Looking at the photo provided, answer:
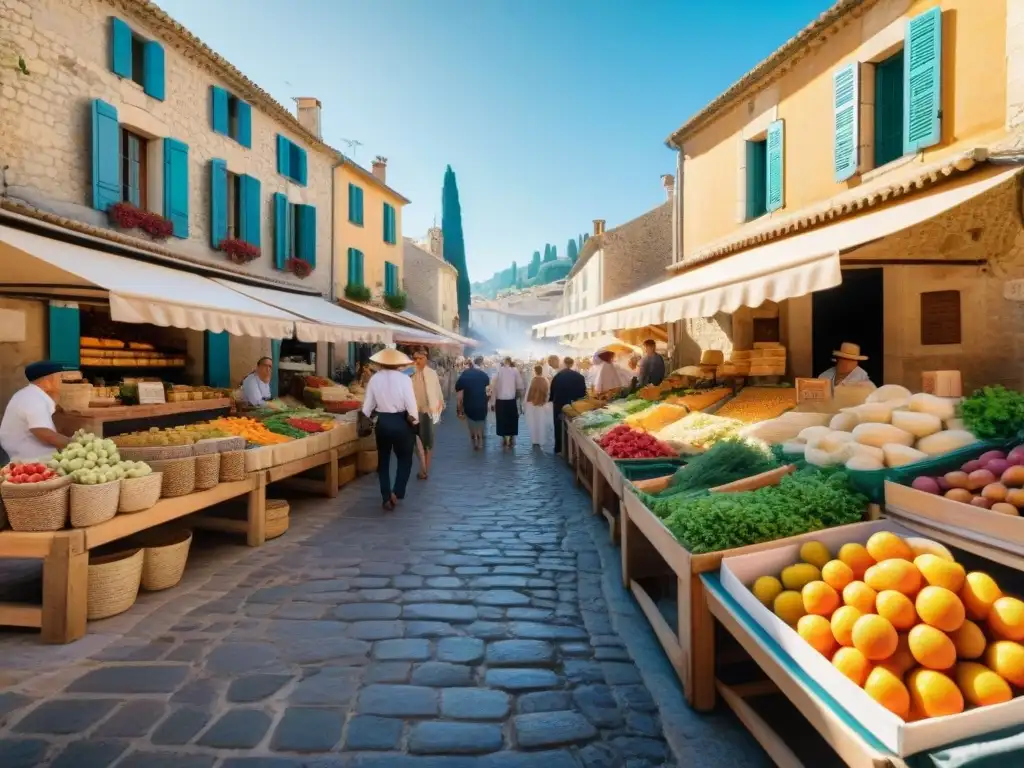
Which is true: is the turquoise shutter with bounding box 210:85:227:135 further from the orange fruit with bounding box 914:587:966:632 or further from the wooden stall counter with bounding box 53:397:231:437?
the orange fruit with bounding box 914:587:966:632

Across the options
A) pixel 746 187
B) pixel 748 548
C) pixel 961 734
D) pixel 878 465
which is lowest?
Result: pixel 961 734

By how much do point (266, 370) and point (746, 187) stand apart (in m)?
8.86

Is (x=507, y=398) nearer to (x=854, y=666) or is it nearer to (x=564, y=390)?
(x=564, y=390)

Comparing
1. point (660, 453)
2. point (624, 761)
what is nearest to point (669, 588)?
point (660, 453)

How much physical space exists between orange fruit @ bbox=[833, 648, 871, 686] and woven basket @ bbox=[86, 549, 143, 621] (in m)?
4.31

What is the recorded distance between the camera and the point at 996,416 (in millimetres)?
3629

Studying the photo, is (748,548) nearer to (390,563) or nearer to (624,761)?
(624,761)

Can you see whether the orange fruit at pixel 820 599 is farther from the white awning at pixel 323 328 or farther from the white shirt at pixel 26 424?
the white awning at pixel 323 328

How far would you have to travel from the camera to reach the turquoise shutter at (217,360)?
42.0 feet

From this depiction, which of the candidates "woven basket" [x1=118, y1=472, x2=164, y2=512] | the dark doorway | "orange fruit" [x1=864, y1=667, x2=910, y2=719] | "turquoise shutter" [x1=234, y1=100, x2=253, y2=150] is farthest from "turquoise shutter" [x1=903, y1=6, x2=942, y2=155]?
"turquoise shutter" [x1=234, y1=100, x2=253, y2=150]

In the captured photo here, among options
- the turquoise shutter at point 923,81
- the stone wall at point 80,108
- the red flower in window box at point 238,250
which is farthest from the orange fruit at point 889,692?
the red flower in window box at point 238,250

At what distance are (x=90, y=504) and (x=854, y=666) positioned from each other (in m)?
4.29

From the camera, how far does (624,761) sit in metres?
2.65

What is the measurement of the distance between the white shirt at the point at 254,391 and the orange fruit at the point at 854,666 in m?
9.09
